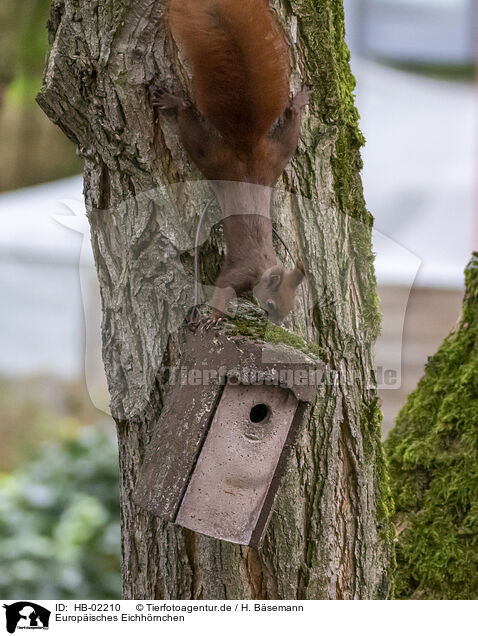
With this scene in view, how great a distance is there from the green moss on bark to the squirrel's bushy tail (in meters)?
0.92

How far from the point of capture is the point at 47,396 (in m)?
5.84

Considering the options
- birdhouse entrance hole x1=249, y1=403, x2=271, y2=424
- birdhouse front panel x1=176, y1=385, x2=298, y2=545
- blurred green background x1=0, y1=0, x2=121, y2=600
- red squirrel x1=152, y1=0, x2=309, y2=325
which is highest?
red squirrel x1=152, y1=0, x2=309, y2=325

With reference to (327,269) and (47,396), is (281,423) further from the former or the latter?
(47,396)

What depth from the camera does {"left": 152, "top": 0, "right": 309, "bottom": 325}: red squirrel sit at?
1.50m

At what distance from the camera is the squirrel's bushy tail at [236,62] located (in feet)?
4.85

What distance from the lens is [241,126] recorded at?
1.58 meters

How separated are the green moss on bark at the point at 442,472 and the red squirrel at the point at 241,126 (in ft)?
2.39

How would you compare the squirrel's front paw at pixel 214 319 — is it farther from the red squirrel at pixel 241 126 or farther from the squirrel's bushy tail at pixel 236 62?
the squirrel's bushy tail at pixel 236 62

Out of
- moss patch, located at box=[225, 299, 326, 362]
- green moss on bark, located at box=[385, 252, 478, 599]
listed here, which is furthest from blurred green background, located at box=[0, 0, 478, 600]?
moss patch, located at box=[225, 299, 326, 362]

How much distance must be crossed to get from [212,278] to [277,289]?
0.16 m

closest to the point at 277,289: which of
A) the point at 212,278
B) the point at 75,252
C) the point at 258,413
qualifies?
the point at 212,278
